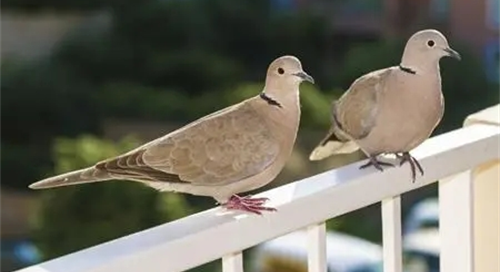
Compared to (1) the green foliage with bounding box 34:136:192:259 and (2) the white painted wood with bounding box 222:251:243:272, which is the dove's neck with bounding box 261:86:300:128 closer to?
(2) the white painted wood with bounding box 222:251:243:272

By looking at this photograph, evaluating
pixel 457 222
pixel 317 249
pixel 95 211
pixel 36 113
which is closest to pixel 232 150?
pixel 317 249

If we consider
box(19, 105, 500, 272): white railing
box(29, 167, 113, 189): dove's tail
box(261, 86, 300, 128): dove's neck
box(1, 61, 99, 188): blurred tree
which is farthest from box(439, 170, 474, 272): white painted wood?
box(1, 61, 99, 188): blurred tree

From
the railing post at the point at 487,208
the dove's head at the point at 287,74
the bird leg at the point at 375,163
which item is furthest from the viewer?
the railing post at the point at 487,208

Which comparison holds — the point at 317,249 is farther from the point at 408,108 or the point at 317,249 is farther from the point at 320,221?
the point at 408,108

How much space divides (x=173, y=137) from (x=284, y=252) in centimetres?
197

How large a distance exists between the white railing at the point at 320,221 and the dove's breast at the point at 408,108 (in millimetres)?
35

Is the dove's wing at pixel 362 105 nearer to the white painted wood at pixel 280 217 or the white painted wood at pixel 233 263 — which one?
the white painted wood at pixel 280 217

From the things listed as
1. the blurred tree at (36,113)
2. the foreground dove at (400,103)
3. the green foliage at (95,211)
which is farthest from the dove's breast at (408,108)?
the blurred tree at (36,113)

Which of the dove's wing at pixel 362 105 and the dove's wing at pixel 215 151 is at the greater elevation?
the dove's wing at pixel 362 105

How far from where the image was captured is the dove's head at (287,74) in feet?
2.63

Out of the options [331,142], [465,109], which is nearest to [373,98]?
[331,142]

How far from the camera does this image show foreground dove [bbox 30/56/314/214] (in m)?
0.78

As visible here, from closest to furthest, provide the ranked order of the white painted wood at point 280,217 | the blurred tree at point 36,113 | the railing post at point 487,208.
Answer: the white painted wood at point 280,217 → the railing post at point 487,208 → the blurred tree at point 36,113

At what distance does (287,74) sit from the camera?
803 mm
